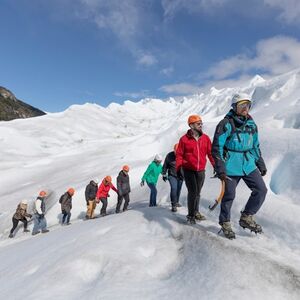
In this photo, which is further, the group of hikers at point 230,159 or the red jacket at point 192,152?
the red jacket at point 192,152

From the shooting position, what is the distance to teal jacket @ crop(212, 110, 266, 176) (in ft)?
20.2

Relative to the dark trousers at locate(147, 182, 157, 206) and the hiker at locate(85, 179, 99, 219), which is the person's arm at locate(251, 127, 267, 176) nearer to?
the dark trousers at locate(147, 182, 157, 206)

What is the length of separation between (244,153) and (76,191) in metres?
14.7

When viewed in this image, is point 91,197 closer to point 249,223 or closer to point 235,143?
point 249,223

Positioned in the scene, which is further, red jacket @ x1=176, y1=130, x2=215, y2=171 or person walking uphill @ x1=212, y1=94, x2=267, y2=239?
red jacket @ x1=176, y1=130, x2=215, y2=171

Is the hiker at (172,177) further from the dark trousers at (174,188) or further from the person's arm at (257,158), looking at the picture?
the person's arm at (257,158)

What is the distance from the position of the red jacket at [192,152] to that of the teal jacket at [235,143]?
759 mm

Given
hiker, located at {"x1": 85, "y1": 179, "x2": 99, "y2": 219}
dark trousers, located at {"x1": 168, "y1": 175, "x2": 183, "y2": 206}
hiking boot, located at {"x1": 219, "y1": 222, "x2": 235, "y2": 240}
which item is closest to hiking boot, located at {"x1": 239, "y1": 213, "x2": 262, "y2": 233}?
hiking boot, located at {"x1": 219, "y1": 222, "x2": 235, "y2": 240}

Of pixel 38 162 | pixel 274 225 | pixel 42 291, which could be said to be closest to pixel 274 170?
pixel 274 225

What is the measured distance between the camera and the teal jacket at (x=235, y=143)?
6.17 m

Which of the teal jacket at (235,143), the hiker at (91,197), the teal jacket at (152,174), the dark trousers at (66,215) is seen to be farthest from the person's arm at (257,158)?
the dark trousers at (66,215)

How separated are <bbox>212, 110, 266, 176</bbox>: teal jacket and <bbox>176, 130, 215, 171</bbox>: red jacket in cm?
76

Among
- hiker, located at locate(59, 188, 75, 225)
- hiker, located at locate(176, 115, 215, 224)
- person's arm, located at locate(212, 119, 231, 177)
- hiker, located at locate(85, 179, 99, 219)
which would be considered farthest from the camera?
hiker, located at locate(85, 179, 99, 219)

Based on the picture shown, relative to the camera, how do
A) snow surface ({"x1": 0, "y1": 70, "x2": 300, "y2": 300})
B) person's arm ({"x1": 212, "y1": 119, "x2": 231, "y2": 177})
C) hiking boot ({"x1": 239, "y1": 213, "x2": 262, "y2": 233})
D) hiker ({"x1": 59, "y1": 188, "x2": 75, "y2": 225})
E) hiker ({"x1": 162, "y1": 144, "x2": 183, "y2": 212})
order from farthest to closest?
hiker ({"x1": 59, "y1": 188, "x2": 75, "y2": 225}) → hiker ({"x1": 162, "y1": 144, "x2": 183, "y2": 212}) → hiking boot ({"x1": 239, "y1": 213, "x2": 262, "y2": 233}) → person's arm ({"x1": 212, "y1": 119, "x2": 231, "y2": 177}) → snow surface ({"x1": 0, "y1": 70, "x2": 300, "y2": 300})
